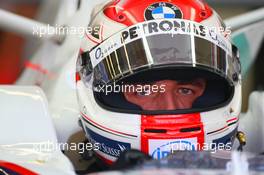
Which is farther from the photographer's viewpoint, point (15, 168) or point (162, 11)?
point (162, 11)

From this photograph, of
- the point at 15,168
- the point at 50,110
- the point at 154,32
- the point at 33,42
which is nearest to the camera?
the point at 15,168

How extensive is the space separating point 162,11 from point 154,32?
7cm

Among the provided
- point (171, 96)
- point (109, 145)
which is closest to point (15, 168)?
point (109, 145)

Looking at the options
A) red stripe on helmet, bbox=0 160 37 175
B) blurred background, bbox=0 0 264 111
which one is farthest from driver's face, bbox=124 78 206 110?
blurred background, bbox=0 0 264 111

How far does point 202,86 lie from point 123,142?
210 mm

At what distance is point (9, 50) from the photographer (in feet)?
10.0

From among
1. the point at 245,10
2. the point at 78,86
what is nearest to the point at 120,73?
the point at 78,86

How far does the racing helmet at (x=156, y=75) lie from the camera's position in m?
1.19

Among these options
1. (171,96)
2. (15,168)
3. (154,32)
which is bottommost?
(15,168)

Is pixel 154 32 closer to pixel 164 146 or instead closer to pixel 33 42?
pixel 164 146

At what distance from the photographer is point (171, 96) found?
1.25 metres

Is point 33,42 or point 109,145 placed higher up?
point 33,42

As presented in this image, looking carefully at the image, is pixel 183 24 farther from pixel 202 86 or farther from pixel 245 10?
pixel 245 10

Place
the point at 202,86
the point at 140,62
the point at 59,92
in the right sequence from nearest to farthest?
the point at 140,62
the point at 202,86
the point at 59,92
